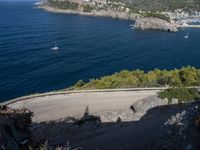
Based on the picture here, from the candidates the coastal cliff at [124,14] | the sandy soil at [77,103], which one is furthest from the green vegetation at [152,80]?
the coastal cliff at [124,14]

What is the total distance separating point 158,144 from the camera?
1728 centimetres

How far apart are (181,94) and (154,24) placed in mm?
118763

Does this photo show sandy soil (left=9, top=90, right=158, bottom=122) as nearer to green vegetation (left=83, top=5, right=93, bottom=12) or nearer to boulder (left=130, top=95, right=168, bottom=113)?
boulder (left=130, top=95, right=168, bottom=113)

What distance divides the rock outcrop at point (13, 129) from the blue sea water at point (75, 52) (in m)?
42.6

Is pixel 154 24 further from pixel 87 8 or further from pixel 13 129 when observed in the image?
pixel 13 129

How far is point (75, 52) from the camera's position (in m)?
95.3

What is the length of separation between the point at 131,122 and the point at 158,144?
7.99m

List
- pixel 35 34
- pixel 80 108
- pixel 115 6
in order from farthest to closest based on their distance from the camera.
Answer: pixel 115 6
pixel 35 34
pixel 80 108

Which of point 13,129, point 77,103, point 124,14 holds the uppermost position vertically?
point 13,129

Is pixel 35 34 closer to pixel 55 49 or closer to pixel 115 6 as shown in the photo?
pixel 55 49

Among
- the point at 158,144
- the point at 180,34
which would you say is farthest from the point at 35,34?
the point at 158,144

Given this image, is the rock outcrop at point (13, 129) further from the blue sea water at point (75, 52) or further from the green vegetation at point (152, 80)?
the blue sea water at point (75, 52)

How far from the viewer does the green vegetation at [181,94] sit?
27.2m

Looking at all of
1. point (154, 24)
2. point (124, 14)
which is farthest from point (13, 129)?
point (124, 14)
